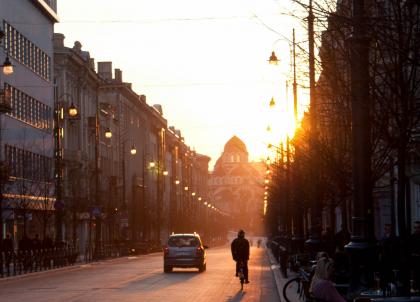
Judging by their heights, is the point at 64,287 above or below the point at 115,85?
below

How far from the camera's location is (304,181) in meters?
39.6

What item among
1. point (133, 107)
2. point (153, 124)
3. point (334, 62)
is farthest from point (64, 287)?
point (153, 124)

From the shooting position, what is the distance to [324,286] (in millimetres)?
17672

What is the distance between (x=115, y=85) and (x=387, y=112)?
3941 inches

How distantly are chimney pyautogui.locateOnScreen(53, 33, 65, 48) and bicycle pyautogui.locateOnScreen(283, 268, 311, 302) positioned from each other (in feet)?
212

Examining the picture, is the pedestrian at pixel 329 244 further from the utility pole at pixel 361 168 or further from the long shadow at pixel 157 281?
the utility pole at pixel 361 168

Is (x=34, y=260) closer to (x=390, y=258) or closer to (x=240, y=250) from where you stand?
(x=240, y=250)

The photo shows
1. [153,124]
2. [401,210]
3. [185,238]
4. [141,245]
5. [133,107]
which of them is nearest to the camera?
[401,210]

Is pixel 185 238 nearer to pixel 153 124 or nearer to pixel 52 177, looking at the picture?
pixel 52 177

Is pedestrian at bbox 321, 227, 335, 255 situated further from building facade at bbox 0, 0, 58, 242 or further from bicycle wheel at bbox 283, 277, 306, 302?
building facade at bbox 0, 0, 58, 242

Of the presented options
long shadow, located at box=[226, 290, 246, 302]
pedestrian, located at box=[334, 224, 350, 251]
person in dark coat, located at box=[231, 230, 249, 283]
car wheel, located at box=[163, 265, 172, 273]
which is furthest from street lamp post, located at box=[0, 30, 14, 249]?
pedestrian, located at box=[334, 224, 350, 251]

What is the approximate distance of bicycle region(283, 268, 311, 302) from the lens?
24.5m

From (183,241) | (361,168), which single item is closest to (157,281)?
(183,241)

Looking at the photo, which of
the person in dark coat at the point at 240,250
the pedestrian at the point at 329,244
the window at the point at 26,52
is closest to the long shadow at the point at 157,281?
the person in dark coat at the point at 240,250
